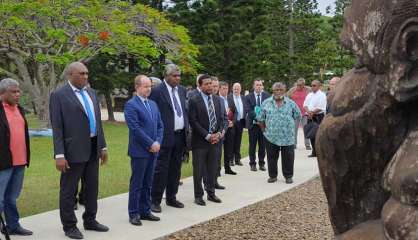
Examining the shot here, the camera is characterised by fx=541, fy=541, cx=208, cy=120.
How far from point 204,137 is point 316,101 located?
497 centimetres

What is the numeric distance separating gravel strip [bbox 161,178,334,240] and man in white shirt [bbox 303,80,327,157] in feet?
11.8

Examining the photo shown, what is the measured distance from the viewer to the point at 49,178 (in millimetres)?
9070

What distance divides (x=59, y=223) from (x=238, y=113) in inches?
199

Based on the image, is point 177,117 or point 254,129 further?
point 254,129

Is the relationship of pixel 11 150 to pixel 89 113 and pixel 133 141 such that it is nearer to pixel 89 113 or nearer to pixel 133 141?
pixel 89 113

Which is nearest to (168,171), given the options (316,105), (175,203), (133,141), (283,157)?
(175,203)

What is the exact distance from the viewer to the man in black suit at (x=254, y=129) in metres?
10.0

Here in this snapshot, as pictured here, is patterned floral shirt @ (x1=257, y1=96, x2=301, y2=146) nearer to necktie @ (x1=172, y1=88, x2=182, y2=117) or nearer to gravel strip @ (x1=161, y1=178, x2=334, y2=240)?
gravel strip @ (x1=161, y1=178, x2=334, y2=240)

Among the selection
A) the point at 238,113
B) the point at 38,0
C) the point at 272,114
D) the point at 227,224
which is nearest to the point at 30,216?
the point at 227,224

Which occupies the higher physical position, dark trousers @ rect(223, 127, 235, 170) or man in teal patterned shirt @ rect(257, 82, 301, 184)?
man in teal patterned shirt @ rect(257, 82, 301, 184)

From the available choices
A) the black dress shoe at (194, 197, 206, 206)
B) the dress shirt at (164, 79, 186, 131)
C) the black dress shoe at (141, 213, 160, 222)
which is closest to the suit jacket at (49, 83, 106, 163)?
the black dress shoe at (141, 213, 160, 222)

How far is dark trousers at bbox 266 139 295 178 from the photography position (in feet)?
28.5

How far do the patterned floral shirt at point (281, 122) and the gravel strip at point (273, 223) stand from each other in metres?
1.06

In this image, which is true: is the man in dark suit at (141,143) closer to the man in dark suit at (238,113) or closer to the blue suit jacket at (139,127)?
the blue suit jacket at (139,127)
